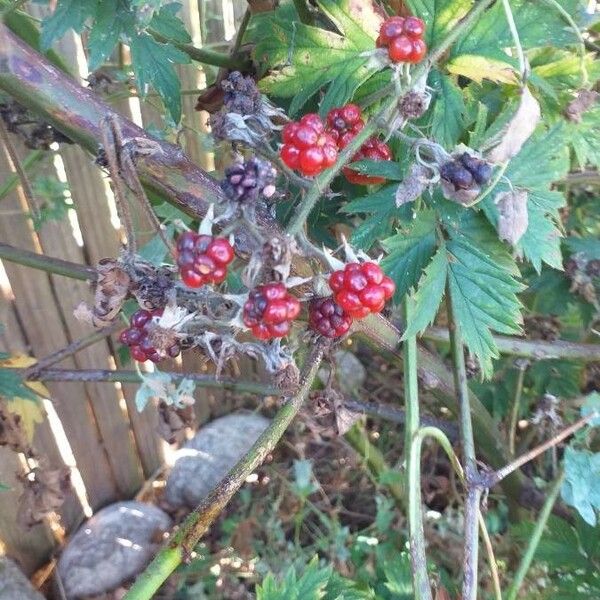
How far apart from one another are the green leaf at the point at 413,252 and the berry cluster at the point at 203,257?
1.16ft

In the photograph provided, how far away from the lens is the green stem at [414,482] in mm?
757

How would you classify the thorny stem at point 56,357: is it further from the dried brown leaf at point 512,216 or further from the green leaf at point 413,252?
the dried brown leaf at point 512,216

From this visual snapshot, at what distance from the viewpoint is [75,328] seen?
224cm

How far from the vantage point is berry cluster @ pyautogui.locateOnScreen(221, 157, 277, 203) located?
55cm

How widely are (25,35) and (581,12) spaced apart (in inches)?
35.0

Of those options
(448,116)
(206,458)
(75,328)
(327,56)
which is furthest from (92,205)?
(448,116)

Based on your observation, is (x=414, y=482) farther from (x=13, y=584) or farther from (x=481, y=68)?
(x=13, y=584)

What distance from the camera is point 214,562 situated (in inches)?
92.0

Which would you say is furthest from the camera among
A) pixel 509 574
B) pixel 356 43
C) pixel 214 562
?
pixel 214 562

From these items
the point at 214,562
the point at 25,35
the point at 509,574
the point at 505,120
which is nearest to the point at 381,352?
the point at 505,120

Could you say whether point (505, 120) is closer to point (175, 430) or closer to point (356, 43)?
point (356, 43)

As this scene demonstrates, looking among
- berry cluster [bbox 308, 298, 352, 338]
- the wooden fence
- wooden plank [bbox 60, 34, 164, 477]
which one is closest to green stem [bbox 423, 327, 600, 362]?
berry cluster [bbox 308, 298, 352, 338]

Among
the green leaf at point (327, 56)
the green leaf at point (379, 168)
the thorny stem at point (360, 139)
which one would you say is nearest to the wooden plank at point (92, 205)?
the green leaf at point (327, 56)

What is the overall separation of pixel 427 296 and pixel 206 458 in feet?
6.64
